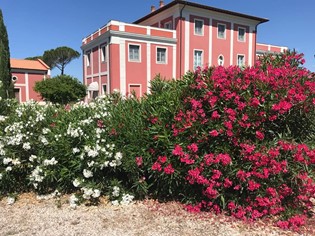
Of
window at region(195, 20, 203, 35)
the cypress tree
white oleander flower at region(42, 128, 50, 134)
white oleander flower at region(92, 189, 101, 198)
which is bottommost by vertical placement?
white oleander flower at region(92, 189, 101, 198)

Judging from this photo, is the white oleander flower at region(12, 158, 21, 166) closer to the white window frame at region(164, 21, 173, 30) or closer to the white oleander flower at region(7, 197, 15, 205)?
the white oleander flower at region(7, 197, 15, 205)

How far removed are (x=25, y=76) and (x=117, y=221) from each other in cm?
3626

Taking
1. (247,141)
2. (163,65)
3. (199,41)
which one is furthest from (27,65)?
(247,141)

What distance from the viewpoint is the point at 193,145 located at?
3.24 metres

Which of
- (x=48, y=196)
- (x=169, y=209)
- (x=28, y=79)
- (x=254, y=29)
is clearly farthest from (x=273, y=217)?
(x=28, y=79)

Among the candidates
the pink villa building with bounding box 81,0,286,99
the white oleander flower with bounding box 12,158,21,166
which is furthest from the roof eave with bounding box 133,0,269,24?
the white oleander flower with bounding box 12,158,21,166

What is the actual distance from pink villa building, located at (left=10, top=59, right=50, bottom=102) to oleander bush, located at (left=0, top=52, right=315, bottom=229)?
32471mm

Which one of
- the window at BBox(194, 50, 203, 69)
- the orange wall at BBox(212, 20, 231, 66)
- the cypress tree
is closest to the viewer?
the cypress tree

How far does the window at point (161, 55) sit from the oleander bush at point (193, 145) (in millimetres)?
19861

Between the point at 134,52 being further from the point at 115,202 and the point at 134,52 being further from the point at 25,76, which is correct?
the point at 115,202

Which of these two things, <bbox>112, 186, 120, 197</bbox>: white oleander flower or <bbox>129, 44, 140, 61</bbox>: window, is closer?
<bbox>112, 186, 120, 197</bbox>: white oleander flower

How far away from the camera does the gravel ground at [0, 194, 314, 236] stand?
2996 millimetres

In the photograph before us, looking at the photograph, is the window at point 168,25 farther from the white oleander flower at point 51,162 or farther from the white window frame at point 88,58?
the white oleander flower at point 51,162

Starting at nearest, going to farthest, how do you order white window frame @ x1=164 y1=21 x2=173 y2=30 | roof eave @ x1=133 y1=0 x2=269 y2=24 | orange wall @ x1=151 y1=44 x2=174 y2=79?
roof eave @ x1=133 y1=0 x2=269 y2=24, orange wall @ x1=151 y1=44 x2=174 y2=79, white window frame @ x1=164 y1=21 x2=173 y2=30
